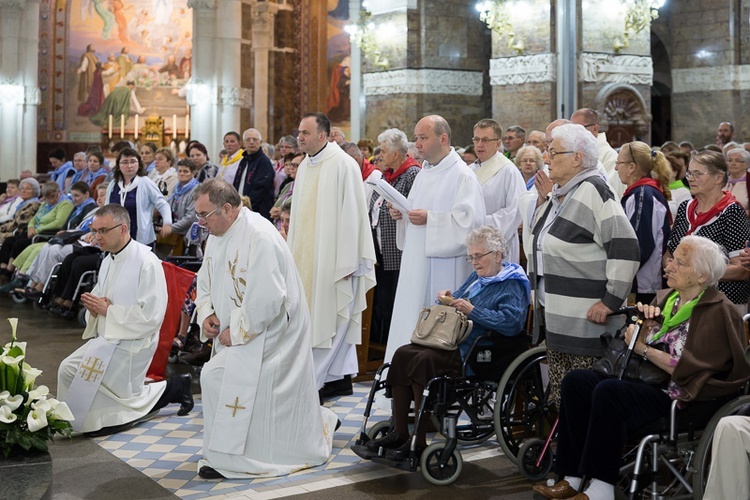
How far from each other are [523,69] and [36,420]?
11306mm

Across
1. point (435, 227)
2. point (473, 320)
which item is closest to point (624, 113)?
point (435, 227)

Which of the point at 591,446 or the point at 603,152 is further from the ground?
the point at 603,152

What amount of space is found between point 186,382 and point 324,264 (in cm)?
126

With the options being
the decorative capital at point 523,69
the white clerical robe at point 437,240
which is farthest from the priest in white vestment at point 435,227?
the decorative capital at point 523,69

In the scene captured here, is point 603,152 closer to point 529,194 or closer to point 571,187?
point 529,194

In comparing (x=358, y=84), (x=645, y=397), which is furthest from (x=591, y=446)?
(x=358, y=84)

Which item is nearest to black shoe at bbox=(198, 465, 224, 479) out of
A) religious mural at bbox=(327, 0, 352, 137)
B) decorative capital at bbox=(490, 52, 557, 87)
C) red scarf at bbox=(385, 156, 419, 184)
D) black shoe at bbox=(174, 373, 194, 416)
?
black shoe at bbox=(174, 373, 194, 416)

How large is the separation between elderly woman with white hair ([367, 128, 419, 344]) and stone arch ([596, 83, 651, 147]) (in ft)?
23.0

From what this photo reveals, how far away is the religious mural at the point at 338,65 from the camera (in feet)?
78.3

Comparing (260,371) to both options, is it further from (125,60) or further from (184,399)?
(125,60)

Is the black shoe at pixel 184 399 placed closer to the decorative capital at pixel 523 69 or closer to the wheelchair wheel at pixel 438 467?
the wheelchair wheel at pixel 438 467

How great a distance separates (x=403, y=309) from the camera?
671 centimetres

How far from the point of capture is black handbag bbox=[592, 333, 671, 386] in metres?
4.63

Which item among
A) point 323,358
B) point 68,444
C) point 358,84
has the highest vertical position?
point 358,84
